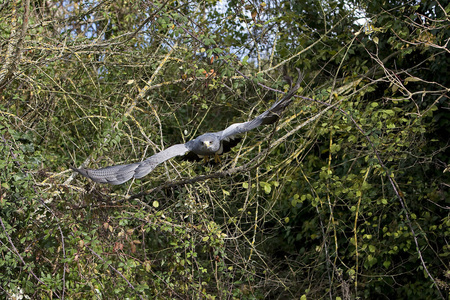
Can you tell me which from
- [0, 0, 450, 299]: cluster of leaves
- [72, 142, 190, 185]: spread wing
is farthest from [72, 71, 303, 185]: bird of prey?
[0, 0, 450, 299]: cluster of leaves

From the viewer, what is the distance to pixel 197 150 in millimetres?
3930

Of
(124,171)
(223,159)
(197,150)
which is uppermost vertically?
(124,171)

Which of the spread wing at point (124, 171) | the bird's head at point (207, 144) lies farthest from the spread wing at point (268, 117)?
the spread wing at point (124, 171)

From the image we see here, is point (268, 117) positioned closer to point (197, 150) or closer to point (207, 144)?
point (207, 144)

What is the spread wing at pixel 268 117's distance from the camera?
10.8 feet

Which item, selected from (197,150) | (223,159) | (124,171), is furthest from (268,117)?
(223,159)

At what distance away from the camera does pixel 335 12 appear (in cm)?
539

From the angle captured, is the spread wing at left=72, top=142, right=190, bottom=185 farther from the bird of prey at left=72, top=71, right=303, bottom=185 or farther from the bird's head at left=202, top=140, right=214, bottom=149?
the bird's head at left=202, top=140, right=214, bottom=149

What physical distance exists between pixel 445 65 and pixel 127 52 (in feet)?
8.97

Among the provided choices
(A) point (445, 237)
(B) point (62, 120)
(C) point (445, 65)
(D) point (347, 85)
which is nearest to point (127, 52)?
Result: (B) point (62, 120)

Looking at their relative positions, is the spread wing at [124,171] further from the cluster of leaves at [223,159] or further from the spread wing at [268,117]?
the spread wing at [268,117]

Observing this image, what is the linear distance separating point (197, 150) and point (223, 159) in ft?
2.73

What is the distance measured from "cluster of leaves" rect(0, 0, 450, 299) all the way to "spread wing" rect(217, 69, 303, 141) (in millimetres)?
214

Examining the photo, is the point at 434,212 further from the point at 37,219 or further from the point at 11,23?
the point at 11,23
